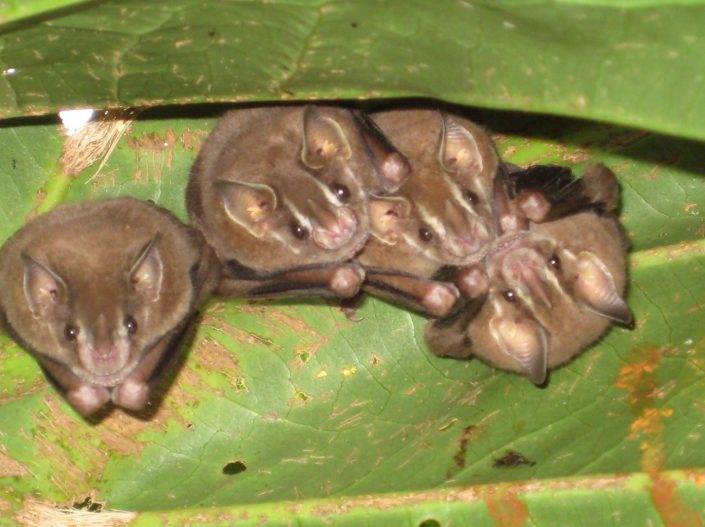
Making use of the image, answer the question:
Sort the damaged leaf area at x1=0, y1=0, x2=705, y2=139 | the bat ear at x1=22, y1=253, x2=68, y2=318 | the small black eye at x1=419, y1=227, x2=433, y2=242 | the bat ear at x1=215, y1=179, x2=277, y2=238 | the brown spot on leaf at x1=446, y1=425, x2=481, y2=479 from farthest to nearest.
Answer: the brown spot on leaf at x1=446, y1=425, x2=481, y2=479 → the small black eye at x1=419, y1=227, x2=433, y2=242 → the bat ear at x1=215, y1=179, x2=277, y2=238 → the bat ear at x1=22, y1=253, x2=68, y2=318 → the damaged leaf area at x1=0, y1=0, x2=705, y2=139

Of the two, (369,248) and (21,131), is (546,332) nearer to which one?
(369,248)

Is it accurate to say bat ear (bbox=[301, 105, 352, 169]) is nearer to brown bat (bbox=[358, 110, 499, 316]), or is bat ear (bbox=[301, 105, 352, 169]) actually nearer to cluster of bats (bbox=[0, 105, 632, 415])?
cluster of bats (bbox=[0, 105, 632, 415])

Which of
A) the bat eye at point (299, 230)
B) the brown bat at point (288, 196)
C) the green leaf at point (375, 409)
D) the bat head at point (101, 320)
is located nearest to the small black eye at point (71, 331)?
the bat head at point (101, 320)

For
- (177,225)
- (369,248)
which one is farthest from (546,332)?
(177,225)

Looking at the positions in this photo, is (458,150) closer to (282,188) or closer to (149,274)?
(282,188)

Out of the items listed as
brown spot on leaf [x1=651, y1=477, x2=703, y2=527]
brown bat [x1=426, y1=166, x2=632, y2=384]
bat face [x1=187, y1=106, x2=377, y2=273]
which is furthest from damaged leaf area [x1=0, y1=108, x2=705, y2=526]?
bat face [x1=187, y1=106, x2=377, y2=273]

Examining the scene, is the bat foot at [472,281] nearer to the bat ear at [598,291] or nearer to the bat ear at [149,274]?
the bat ear at [598,291]

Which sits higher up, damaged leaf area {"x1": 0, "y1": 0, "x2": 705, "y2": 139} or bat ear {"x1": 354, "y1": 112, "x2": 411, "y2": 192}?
damaged leaf area {"x1": 0, "y1": 0, "x2": 705, "y2": 139}
